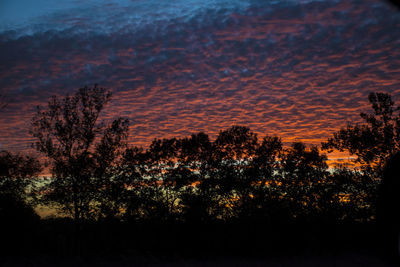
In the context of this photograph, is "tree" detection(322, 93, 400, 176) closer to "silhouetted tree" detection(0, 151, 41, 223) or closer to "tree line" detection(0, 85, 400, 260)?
"tree line" detection(0, 85, 400, 260)

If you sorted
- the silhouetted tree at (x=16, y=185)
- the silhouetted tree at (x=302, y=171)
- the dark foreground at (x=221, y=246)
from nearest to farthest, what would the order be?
the dark foreground at (x=221, y=246) < the silhouetted tree at (x=302, y=171) < the silhouetted tree at (x=16, y=185)

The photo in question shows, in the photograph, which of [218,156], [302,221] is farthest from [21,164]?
[302,221]

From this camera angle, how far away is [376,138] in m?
22.8

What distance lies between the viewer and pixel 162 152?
2586cm

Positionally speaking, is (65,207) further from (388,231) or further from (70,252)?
(388,231)

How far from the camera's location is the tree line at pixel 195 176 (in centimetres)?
2231

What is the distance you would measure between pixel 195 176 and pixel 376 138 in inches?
603

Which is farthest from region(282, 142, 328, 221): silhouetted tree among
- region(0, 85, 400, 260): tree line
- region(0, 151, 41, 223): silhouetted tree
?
region(0, 151, 41, 223): silhouetted tree

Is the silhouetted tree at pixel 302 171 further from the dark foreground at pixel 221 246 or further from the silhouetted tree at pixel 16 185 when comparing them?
the silhouetted tree at pixel 16 185

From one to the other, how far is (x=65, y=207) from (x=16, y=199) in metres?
5.31

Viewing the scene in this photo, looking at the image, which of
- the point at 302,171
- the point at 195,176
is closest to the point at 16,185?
the point at 195,176

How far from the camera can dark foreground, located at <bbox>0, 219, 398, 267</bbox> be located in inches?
796

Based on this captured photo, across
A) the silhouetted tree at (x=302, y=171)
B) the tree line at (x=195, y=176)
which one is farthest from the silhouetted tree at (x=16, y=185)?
the silhouetted tree at (x=302, y=171)

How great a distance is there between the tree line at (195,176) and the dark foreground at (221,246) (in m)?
0.77
